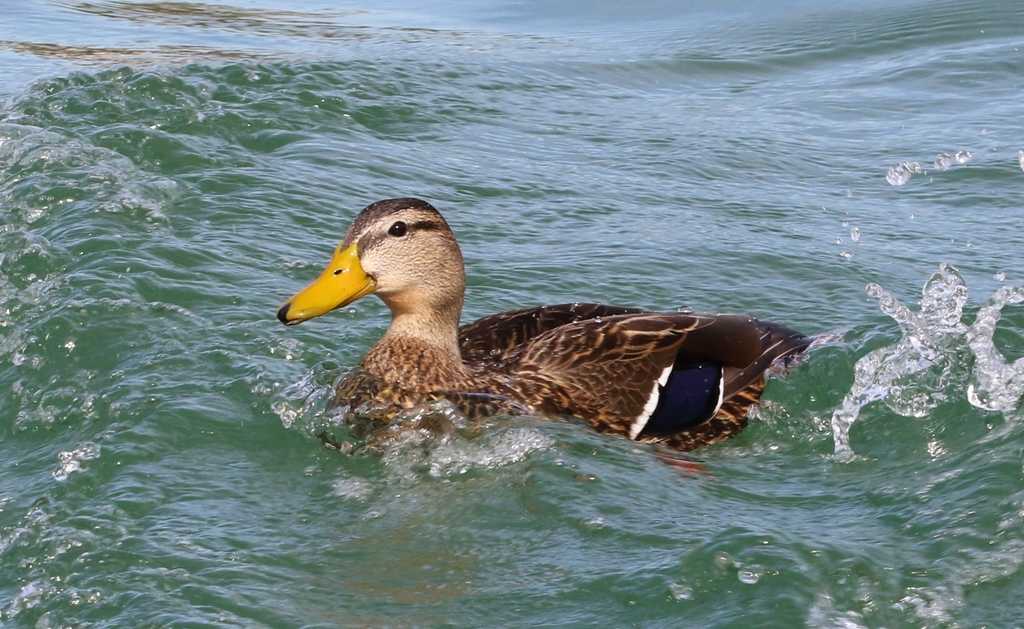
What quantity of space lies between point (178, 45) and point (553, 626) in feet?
27.3

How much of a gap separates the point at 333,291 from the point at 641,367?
134 cm

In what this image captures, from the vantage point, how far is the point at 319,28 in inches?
483

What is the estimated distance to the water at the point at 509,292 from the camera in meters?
4.62

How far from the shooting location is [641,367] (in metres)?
6.14

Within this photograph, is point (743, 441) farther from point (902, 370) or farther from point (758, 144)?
point (758, 144)

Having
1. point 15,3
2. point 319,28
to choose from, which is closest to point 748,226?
point 319,28

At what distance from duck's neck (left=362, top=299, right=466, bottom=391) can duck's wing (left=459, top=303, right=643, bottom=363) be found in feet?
1.09

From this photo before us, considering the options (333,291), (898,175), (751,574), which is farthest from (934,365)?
(898,175)

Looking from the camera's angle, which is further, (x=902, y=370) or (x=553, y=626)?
(x=902, y=370)

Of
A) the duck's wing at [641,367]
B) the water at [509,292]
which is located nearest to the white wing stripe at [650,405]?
the duck's wing at [641,367]

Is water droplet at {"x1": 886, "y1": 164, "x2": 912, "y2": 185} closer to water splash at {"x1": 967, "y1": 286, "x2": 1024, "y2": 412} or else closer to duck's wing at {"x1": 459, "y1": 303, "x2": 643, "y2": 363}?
water splash at {"x1": 967, "y1": 286, "x2": 1024, "y2": 412}

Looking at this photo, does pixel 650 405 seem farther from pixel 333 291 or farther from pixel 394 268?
pixel 333 291

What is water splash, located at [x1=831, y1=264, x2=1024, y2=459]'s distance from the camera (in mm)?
5999

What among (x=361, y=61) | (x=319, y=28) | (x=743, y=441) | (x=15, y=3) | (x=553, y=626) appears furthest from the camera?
(x=15, y=3)
